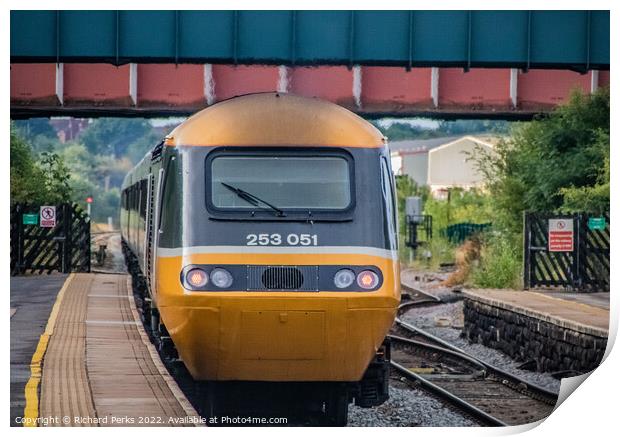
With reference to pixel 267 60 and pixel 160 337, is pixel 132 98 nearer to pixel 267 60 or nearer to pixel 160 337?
pixel 267 60

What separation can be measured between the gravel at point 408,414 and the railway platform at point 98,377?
1860 millimetres

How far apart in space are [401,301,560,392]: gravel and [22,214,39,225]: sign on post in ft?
18.4

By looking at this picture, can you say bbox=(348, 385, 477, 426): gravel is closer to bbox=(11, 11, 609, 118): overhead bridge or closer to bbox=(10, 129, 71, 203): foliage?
bbox=(11, 11, 609, 118): overhead bridge

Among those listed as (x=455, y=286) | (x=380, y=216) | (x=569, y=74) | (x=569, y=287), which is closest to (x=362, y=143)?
(x=380, y=216)

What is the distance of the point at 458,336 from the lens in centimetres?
1780

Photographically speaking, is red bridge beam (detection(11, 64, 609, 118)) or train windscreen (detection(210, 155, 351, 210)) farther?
red bridge beam (detection(11, 64, 609, 118))

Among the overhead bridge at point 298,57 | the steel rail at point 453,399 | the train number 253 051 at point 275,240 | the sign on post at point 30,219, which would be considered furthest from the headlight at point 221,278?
the sign on post at point 30,219

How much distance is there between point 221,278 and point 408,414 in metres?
3.34

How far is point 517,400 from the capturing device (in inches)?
521

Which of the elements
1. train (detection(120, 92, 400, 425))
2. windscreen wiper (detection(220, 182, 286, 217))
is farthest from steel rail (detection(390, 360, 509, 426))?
windscreen wiper (detection(220, 182, 286, 217))

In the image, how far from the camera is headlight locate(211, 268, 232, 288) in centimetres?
927

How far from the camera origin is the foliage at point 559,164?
593 inches

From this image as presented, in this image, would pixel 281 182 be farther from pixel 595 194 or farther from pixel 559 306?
pixel 595 194

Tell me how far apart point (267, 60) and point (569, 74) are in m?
3.04
